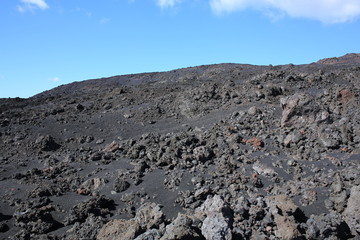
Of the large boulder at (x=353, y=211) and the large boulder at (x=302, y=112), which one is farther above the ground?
the large boulder at (x=302, y=112)

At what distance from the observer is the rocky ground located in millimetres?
5266

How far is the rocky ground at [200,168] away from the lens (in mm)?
5266

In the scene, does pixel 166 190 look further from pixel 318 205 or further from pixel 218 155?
pixel 318 205

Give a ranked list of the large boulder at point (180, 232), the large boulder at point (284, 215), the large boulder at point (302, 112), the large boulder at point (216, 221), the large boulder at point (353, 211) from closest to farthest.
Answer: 1. the large boulder at point (180, 232)
2. the large boulder at point (216, 221)
3. the large boulder at point (284, 215)
4. the large boulder at point (353, 211)
5. the large boulder at point (302, 112)

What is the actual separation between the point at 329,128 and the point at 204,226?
15.1 feet

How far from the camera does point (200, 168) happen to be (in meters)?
7.46

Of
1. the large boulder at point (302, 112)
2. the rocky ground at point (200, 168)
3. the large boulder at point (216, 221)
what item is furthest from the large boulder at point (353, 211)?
the large boulder at point (302, 112)

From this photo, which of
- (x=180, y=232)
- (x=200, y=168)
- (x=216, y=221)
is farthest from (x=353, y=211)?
(x=200, y=168)

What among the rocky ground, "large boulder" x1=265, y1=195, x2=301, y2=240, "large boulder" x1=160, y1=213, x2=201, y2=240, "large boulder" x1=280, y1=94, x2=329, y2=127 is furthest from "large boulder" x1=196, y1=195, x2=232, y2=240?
"large boulder" x1=280, y1=94, x2=329, y2=127

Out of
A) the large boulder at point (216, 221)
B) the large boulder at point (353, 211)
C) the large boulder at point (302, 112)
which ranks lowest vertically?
the large boulder at point (353, 211)

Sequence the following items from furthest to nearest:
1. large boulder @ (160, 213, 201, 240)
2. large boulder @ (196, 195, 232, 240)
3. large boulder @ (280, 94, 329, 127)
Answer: large boulder @ (280, 94, 329, 127) < large boulder @ (196, 195, 232, 240) < large boulder @ (160, 213, 201, 240)

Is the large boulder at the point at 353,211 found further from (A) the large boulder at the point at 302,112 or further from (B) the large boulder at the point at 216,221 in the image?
(A) the large boulder at the point at 302,112

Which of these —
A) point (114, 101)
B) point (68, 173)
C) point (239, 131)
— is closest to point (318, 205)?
point (239, 131)

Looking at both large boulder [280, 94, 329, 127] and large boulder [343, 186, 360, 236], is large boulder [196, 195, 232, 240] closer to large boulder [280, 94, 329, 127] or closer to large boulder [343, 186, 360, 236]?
large boulder [343, 186, 360, 236]
